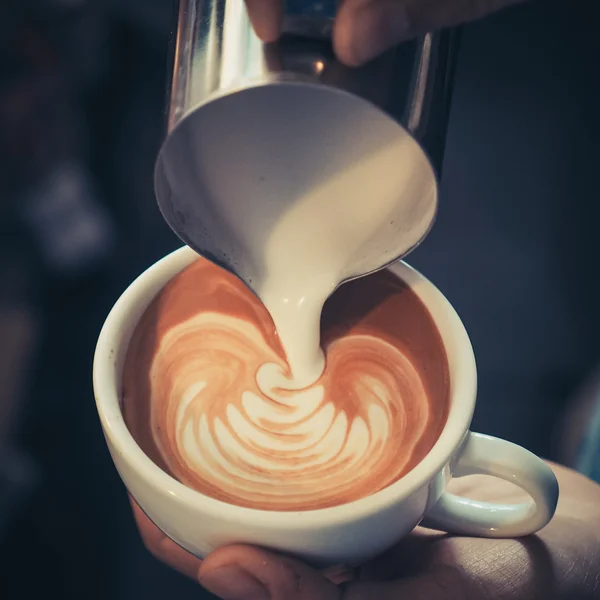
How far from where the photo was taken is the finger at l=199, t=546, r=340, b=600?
0.59 meters

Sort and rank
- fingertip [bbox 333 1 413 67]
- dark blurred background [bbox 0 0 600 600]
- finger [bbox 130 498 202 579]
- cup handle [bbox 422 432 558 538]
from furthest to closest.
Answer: dark blurred background [bbox 0 0 600 600] → finger [bbox 130 498 202 579] → cup handle [bbox 422 432 558 538] → fingertip [bbox 333 1 413 67]

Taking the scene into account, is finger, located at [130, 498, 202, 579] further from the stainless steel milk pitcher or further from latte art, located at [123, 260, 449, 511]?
the stainless steel milk pitcher

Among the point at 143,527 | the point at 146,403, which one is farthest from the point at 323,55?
the point at 143,527

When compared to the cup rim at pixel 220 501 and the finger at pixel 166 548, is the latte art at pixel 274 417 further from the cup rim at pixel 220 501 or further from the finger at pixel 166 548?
the finger at pixel 166 548

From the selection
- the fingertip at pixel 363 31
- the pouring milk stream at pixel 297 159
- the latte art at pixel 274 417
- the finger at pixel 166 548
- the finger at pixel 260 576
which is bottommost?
the finger at pixel 166 548

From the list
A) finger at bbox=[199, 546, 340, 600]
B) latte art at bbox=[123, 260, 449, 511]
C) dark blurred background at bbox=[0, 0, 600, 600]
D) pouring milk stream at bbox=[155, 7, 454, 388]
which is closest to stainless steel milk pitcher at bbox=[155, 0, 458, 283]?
pouring milk stream at bbox=[155, 7, 454, 388]

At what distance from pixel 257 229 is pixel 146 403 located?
8.3 inches

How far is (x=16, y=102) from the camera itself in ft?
5.12

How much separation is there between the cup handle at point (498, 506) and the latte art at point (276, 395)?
43 millimetres

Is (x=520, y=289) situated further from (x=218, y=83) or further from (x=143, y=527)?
(x=218, y=83)

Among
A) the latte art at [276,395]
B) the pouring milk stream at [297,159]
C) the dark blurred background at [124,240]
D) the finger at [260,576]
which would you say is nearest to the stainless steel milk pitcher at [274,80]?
the pouring milk stream at [297,159]

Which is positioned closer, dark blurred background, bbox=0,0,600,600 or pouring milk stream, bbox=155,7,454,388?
pouring milk stream, bbox=155,7,454,388

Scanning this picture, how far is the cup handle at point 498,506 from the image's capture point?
0.67 m

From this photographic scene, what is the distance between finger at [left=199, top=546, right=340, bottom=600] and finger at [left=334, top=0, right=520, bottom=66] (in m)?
0.39
